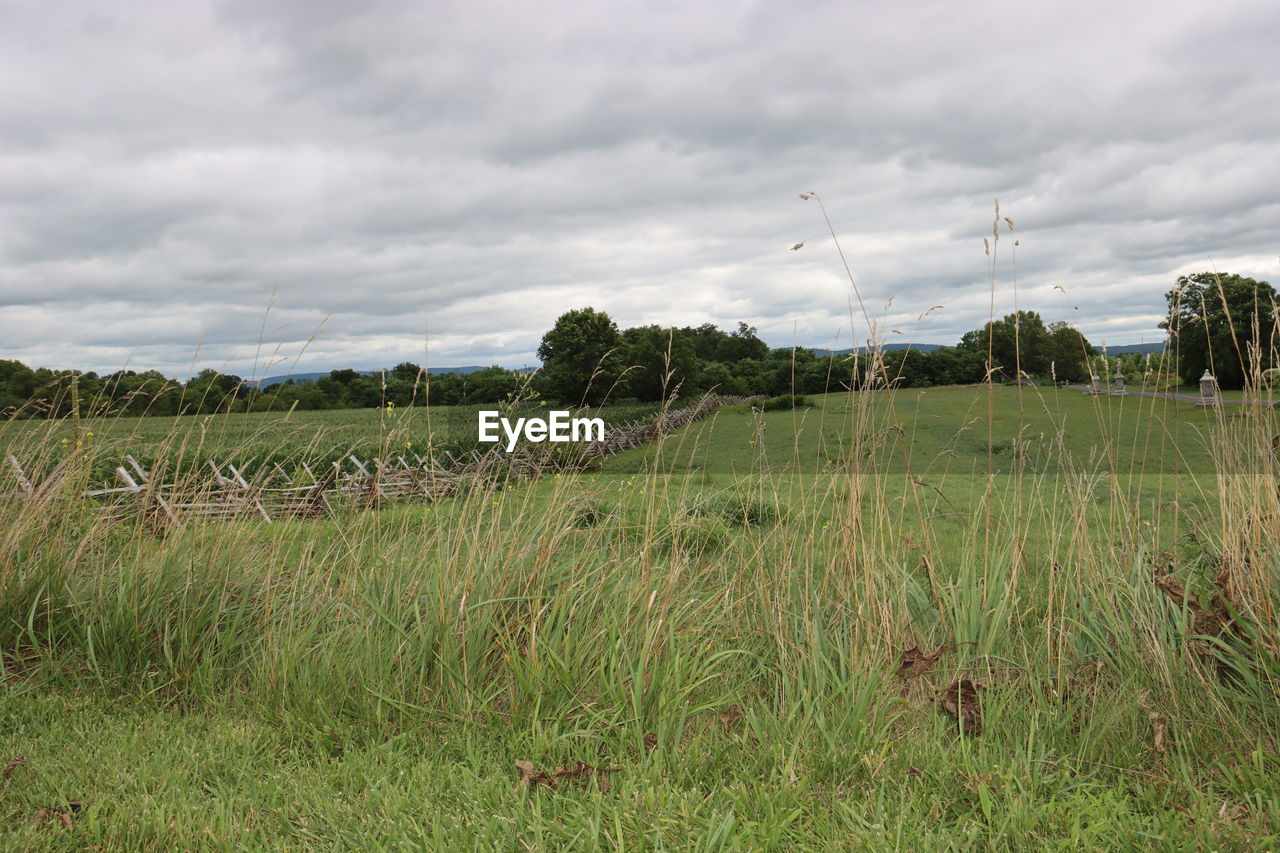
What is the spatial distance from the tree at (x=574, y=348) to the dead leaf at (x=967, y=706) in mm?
17789

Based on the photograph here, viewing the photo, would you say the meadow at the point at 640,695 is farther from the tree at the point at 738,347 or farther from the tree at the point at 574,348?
the tree at the point at 738,347

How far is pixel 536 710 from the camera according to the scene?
2.67 meters

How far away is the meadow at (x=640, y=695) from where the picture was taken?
2186 mm

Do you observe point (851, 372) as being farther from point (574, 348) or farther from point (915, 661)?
point (574, 348)

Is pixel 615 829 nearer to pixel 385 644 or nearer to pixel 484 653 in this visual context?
pixel 484 653

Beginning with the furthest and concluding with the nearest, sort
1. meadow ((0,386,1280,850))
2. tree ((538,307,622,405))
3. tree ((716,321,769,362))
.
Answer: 1. tree ((716,321,769,362))
2. tree ((538,307,622,405))
3. meadow ((0,386,1280,850))

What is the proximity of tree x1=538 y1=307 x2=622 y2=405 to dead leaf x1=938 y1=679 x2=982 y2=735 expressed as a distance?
1779cm

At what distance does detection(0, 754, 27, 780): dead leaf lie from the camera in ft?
8.63

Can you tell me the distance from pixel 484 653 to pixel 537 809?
42.2 inches

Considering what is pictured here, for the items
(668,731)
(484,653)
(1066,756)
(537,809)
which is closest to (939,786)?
(1066,756)

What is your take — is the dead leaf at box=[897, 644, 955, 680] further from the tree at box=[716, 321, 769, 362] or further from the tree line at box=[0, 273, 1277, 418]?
the tree at box=[716, 321, 769, 362]

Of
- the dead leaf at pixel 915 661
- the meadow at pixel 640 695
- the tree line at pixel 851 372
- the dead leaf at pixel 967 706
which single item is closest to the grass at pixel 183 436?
the tree line at pixel 851 372

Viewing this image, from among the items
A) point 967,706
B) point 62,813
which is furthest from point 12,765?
point 967,706

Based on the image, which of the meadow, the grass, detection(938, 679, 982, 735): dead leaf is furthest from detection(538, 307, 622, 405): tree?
detection(938, 679, 982, 735): dead leaf
